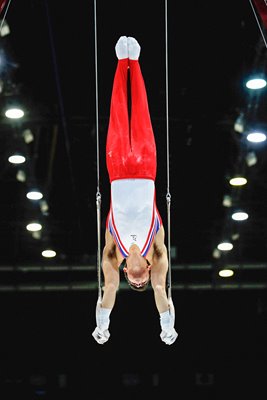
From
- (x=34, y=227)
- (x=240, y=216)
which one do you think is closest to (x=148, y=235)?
(x=240, y=216)

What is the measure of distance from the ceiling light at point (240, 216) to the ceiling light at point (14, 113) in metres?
3.36

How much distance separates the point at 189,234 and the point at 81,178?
182 cm

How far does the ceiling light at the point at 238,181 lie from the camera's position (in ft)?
39.0

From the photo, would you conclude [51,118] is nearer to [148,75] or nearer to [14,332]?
[148,75]

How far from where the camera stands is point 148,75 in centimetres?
1019

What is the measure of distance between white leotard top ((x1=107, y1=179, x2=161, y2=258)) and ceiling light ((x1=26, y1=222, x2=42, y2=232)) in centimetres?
567

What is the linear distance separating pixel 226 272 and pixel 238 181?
152 centimetres

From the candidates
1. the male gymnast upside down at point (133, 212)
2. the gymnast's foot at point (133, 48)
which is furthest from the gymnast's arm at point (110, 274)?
the gymnast's foot at point (133, 48)

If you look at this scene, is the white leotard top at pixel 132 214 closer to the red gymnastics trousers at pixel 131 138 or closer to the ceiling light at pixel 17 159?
the red gymnastics trousers at pixel 131 138

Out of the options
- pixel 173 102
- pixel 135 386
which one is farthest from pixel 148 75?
pixel 135 386

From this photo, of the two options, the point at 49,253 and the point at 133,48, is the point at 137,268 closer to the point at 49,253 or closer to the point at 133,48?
the point at 133,48

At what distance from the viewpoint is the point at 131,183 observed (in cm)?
702

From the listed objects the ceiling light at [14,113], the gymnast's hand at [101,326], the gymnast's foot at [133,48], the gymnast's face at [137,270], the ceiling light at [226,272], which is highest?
the ceiling light at [14,113]

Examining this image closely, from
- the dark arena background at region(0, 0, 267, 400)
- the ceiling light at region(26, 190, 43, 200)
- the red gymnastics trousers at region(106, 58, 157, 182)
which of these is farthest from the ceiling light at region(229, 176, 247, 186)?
the red gymnastics trousers at region(106, 58, 157, 182)
